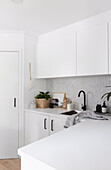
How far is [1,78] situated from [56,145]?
2286 mm

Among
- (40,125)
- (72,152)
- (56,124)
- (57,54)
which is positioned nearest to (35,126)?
(40,125)

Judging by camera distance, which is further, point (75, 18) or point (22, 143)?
point (22, 143)

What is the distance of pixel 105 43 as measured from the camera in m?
2.14

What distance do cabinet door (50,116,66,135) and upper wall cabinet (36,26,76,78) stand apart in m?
0.77

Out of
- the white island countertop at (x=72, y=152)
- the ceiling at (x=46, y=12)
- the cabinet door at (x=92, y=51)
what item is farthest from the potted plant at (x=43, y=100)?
the white island countertop at (x=72, y=152)

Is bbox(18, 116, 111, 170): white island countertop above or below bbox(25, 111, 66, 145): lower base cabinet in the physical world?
above

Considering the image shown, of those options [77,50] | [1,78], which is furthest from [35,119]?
[77,50]

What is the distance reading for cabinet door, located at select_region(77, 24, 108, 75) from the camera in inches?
85.0

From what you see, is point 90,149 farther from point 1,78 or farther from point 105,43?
point 1,78

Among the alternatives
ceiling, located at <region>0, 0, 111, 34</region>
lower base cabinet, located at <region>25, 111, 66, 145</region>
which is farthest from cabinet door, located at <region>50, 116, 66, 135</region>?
ceiling, located at <region>0, 0, 111, 34</region>

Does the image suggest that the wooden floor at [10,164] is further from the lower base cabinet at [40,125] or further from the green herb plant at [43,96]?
the green herb plant at [43,96]

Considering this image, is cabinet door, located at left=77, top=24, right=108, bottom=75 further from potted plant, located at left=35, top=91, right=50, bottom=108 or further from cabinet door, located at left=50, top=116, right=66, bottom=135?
potted plant, located at left=35, top=91, right=50, bottom=108

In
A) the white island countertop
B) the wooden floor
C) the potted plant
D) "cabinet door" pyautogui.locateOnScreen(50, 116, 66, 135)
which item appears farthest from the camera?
the potted plant

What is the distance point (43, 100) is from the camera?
3104mm
